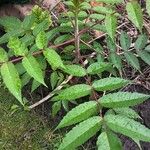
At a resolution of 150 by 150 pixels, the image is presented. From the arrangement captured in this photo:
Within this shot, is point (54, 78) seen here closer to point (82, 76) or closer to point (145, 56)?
point (82, 76)

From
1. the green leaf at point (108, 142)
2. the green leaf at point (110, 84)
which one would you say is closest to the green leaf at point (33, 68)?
the green leaf at point (110, 84)

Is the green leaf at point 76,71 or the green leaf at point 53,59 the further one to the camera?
the green leaf at point 76,71

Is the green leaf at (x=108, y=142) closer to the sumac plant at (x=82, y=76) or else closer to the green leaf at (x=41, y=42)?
the sumac plant at (x=82, y=76)

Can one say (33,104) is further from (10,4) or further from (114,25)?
(10,4)

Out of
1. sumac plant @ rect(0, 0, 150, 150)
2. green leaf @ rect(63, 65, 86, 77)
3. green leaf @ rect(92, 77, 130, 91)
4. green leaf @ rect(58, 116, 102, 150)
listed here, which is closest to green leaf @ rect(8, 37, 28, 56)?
sumac plant @ rect(0, 0, 150, 150)

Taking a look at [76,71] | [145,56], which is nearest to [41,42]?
[76,71]

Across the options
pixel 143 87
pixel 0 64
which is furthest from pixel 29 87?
pixel 143 87

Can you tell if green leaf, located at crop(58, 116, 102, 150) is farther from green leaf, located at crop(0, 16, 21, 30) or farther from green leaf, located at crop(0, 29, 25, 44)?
green leaf, located at crop(0, 16, 21, 30)
